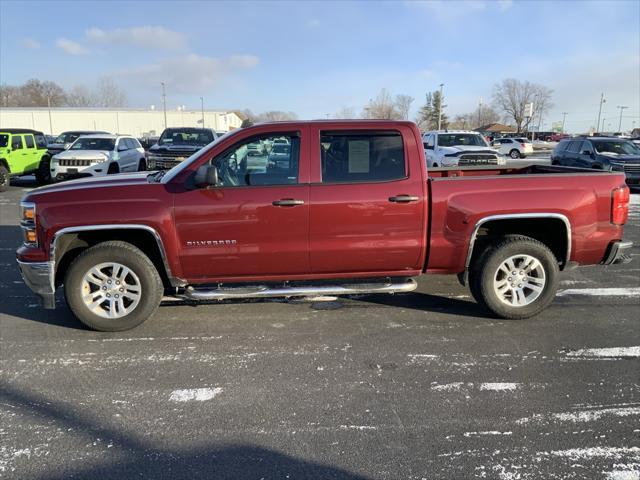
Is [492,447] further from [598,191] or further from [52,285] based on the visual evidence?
[52,285]

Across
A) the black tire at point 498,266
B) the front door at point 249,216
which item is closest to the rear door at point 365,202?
the front door at point 249,216

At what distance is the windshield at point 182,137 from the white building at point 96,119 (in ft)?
181

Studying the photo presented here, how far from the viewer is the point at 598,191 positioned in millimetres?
4699

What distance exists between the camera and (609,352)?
412 cm

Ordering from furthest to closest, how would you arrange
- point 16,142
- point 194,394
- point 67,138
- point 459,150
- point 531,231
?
point 67,138 → point 459,150 → point 16,142 → point 531,231 → point 194,394

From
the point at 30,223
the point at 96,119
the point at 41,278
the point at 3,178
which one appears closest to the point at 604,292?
the point at 41,278

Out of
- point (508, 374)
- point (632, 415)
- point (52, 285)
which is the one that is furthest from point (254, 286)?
point (632, 415)

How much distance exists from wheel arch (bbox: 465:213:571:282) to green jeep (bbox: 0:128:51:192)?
16100 millimetres

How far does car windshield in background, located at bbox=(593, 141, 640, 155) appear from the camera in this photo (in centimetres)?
1576

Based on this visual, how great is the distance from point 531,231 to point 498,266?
66 centimetres

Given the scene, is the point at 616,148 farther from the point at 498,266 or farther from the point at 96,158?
the point at 96,158

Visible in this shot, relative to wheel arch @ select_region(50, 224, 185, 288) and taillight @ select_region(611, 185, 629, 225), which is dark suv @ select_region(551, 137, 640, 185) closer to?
taillight @ select_region(611, 185, 629, 225)

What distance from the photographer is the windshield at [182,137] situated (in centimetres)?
1611

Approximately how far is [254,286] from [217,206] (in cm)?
84
